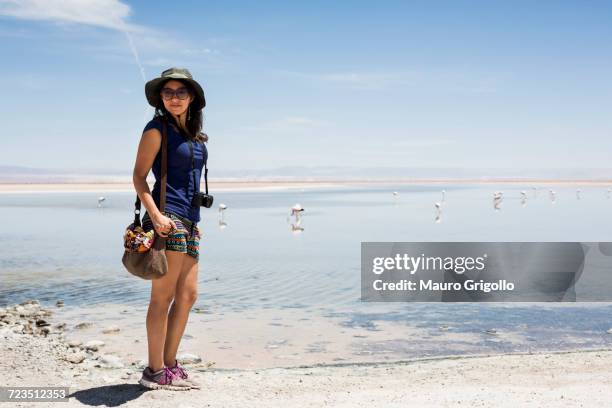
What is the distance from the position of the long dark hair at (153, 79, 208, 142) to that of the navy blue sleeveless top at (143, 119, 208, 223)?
3.3 inches

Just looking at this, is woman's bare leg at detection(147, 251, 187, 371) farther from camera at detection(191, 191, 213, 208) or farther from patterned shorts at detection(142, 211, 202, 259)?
camera at detection(191, 191, 213, 208)

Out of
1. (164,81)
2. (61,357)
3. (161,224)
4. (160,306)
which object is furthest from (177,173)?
(61,357)

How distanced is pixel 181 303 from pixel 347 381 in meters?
1.47

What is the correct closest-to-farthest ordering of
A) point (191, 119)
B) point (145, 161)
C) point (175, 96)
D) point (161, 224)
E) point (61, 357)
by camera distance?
point (161, 224) < point (145, 161) < point (175, 96) < point (191, 119) < point (61, 357)

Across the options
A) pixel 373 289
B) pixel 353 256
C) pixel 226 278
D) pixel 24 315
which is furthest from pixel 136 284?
pixel 353 256

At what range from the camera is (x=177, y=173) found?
4.45 meters

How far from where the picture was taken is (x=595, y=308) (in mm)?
8422

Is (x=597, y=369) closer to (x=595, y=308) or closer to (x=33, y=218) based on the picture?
(x=595, y=308)

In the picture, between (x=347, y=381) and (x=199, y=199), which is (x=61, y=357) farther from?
(x=347, y=381)

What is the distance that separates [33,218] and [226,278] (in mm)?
17235

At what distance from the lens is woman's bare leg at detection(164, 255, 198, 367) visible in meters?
4.68

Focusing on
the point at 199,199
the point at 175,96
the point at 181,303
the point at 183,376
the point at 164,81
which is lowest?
the point at 183,376

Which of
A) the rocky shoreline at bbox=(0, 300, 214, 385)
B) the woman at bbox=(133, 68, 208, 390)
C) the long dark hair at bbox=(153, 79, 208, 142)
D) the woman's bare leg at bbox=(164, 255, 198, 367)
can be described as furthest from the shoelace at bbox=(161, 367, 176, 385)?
the long dark hair at bbox=(153, 79, 208, 142)

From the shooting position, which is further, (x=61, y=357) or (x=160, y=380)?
(x=61, y=357)
